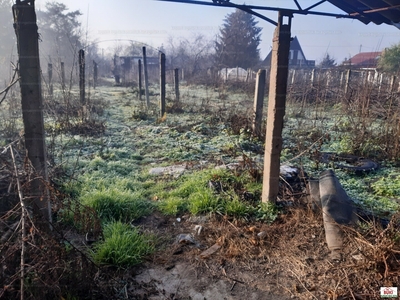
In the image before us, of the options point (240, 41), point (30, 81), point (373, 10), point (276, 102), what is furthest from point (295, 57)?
point (30, 81)

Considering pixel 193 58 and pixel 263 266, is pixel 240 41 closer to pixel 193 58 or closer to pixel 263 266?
pixel 193 58

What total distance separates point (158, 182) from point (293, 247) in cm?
275

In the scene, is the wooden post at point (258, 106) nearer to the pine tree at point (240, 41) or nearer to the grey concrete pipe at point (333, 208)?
the grey concrete pipe at point (333, 208)

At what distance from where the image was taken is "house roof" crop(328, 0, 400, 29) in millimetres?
4082

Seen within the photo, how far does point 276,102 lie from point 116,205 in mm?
2549

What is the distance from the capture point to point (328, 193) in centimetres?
392

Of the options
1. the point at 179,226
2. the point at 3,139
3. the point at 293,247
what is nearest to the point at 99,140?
the point at 3,139

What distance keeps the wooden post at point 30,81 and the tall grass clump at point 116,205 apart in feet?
4.24

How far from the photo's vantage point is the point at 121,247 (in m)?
3.16

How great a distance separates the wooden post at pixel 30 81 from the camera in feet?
8.24

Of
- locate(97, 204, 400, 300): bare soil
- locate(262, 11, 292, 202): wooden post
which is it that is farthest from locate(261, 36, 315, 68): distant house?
locate(97, 204, 400, 300): bare soil

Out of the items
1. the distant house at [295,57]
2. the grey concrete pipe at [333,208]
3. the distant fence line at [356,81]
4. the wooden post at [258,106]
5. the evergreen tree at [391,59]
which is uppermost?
the distant house at [295,57]

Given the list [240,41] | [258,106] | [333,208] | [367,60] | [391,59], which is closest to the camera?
[333,208]

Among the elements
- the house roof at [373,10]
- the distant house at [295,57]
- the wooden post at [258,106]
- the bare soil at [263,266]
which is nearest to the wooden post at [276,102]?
the bare soil at [263,266]
